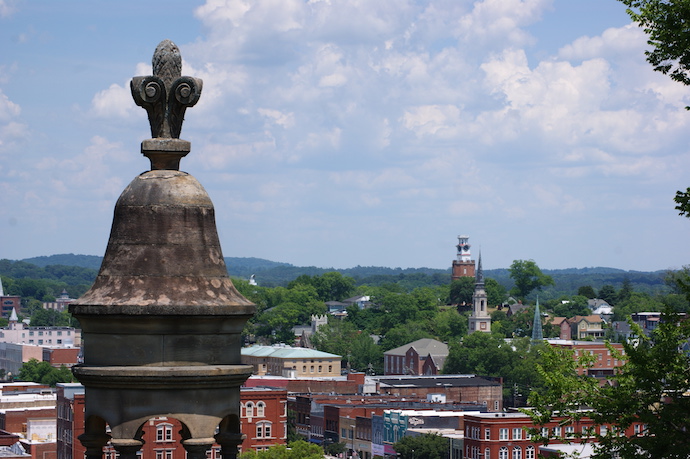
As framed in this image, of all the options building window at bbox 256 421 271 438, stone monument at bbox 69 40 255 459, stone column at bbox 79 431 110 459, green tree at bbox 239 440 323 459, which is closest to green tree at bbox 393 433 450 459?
building window at bbox 256 421 271 438

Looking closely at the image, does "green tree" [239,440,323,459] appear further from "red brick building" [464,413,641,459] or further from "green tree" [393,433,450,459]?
"green tree" [393,433,450,459]

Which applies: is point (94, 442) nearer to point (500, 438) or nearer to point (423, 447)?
point (500, 438)

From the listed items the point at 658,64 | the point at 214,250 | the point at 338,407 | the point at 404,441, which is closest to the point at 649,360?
the point at 658,64

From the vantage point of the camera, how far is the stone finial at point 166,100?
37.5 ft

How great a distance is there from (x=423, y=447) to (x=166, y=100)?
103 meters

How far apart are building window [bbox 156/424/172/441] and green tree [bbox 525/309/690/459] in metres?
61.7

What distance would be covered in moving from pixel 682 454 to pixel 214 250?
11.2 metres

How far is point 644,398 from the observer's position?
21.8 metres

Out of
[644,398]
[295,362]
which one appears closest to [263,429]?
[295,362]

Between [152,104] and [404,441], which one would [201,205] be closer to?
[152,104]

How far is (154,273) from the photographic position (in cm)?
1095

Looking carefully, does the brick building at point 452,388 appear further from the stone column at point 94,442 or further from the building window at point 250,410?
A: the stone column at point 94,442

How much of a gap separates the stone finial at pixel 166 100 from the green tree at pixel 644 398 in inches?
447

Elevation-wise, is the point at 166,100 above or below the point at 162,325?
above
